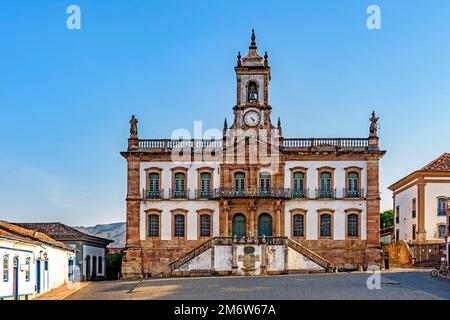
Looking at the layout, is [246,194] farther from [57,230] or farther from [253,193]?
[57,230]

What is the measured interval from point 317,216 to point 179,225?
8.61 metres

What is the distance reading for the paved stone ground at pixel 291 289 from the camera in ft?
83.1

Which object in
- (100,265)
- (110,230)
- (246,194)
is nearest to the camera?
(246,194)

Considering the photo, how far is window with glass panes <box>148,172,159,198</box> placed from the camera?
45156 mm

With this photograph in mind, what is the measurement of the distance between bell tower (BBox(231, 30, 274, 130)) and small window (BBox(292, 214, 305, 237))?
5.86 metres

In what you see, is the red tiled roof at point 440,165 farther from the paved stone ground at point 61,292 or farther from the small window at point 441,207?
the paved stone ground at point 61,292

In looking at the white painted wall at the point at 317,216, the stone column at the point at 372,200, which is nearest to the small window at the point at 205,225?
the white painted wall at the point at 317,216

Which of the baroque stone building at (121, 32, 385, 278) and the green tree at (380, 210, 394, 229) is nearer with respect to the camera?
the baroque stone building at (121, 32, 385, 278)

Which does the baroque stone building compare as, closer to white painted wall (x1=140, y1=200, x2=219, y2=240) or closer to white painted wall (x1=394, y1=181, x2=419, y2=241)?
white painted wall (x1=140, y1=200, x2=219, y2=240)

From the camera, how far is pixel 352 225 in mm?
44812

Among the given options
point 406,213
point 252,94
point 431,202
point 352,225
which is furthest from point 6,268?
point 406,213

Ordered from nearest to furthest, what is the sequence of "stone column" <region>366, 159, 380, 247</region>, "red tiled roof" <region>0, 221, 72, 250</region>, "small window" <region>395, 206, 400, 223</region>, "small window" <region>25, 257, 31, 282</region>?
"red tiled roof" <region>0, 221, 72, 250</region> → "small window" <region>25, 257, 31, 282</region> → "stone column" <region>366, 159, 380, 247</region> → "small window" <region>395, 206, 400, 223</region>

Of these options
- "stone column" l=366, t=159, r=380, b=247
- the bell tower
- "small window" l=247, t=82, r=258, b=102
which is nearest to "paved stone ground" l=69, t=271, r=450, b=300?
"stone column" l=366, t=159, r=380, b=247
